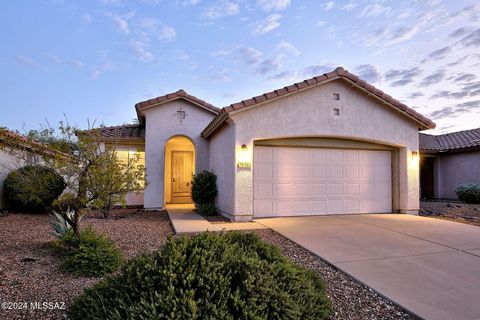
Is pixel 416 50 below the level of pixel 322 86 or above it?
above

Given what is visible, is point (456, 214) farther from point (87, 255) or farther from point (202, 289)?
point (87, 255)

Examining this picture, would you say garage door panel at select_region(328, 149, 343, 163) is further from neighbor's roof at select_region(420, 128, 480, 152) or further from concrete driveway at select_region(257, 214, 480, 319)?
neighbor's roof at select_region(420, 128, 480, 152)

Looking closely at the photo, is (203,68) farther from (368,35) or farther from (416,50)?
(416,50)

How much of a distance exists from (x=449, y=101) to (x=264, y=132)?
512 inches

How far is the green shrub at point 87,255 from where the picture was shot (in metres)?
4.36

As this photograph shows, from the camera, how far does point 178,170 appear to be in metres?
15.0

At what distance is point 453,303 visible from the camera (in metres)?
3.29

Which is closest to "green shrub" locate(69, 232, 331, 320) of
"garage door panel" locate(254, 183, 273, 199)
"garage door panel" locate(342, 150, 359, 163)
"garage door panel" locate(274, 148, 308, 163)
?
"garage door panel" locate(254, 183, 273, 199)

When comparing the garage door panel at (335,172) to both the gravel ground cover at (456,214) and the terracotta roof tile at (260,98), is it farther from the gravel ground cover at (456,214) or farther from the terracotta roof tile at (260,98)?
the gravel ground cover at (456,214)

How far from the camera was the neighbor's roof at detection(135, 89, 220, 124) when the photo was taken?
11.5 meters

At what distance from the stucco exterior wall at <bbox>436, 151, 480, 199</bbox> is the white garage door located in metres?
7.96

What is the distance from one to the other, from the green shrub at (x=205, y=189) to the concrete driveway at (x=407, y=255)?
253 centimetres

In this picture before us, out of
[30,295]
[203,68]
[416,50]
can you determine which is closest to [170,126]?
[203,68]

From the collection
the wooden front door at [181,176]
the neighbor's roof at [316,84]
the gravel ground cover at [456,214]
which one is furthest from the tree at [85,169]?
the gravel ground cover at [456,214]
